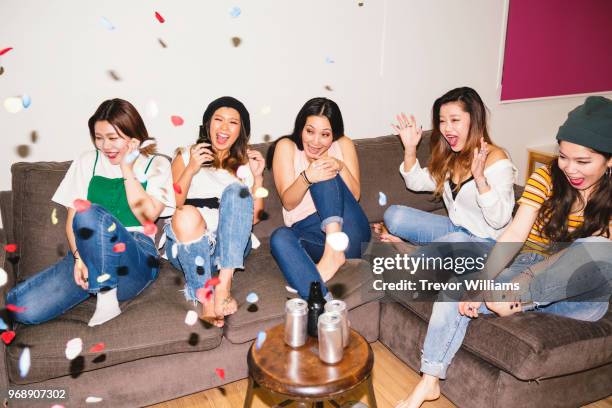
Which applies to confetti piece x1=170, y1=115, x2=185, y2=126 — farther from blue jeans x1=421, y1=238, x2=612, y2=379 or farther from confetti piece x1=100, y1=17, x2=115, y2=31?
blue jeans x1=421, y1=238, x2=612, y2=379

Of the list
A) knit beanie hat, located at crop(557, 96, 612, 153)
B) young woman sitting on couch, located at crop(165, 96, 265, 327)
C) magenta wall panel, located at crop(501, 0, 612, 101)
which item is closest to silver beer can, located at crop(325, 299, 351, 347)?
young woman sitting on couch, located at crop(165, 96, 265, 327)

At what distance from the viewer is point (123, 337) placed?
1.93m

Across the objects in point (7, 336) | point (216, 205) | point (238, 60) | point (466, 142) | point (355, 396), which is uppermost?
point (238, 60)

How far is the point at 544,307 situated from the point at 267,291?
3.70ft

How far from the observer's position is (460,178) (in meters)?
2.39

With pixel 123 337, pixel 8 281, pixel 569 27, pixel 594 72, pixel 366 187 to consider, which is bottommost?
pixel 123 337

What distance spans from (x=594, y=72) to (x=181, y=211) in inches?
140

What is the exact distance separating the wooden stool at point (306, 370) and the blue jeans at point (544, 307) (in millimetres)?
390

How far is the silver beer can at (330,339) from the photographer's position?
1.60 m

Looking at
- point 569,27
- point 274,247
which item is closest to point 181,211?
point 274,247

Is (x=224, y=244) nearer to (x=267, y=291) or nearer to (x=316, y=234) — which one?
(x=267, y=291)

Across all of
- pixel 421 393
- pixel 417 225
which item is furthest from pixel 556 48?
pixel 421 393

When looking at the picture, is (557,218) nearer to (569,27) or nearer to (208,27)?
(208,27)

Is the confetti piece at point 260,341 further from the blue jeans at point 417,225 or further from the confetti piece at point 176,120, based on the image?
the confetti piece at point 176,120
